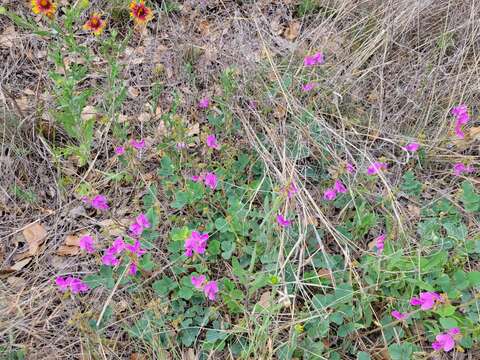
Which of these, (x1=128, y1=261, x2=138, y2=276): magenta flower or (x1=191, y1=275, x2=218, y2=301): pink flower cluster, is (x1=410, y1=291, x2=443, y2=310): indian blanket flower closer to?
(x1=191, y1=275, x2=218, y2=301): pink flower cluster

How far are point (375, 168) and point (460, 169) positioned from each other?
17.5 inches

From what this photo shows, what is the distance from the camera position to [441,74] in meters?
2.63

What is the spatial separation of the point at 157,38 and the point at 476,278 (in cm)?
215

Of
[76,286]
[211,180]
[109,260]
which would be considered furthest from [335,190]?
[76,286]

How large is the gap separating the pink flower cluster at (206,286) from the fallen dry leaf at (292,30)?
5.79ft

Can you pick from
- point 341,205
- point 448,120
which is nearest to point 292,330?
point 341,205

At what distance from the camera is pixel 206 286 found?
5.67 feet

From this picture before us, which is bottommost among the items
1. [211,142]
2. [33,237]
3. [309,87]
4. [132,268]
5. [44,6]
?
[33,237]

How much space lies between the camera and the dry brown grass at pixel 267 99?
1903 millimetres

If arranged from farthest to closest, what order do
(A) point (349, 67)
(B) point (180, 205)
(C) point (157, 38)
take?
(C) point (157, 38) → (A) point (349, 67) → (B) point (180, 205)

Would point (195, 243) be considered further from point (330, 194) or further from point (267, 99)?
point (267, 99)

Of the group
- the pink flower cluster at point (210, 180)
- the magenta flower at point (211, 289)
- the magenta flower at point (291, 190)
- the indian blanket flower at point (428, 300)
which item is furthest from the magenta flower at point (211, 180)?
the indian blanket flower at point (428, 300)

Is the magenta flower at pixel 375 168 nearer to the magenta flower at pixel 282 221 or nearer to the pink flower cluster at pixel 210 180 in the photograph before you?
the magenta flower at pixel 282 221

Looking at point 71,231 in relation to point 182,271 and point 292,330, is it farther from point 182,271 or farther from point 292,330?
point 292,330
